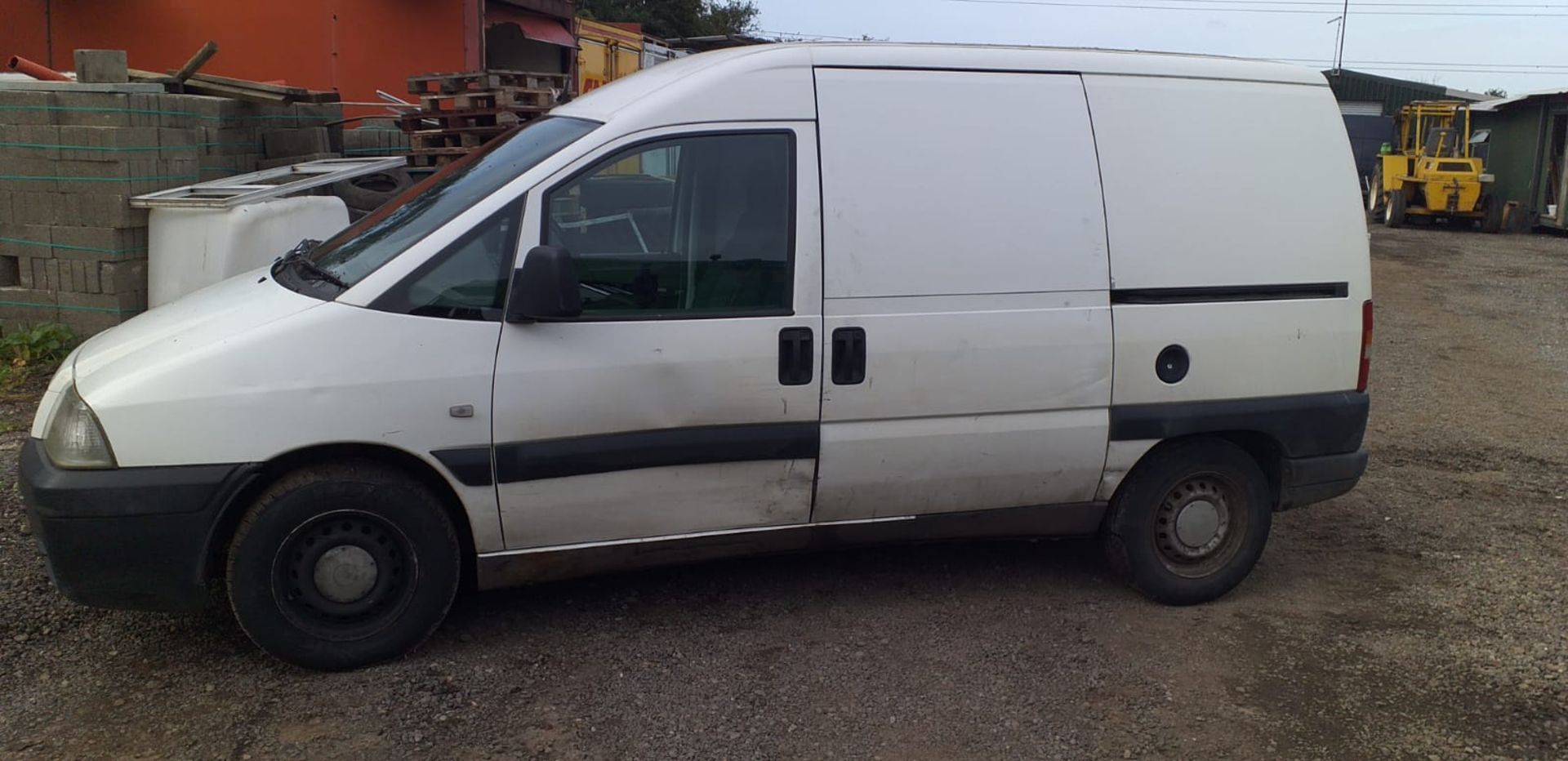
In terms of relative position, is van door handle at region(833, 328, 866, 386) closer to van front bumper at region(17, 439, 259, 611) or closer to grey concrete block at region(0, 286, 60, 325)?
van front bumper at region(17, 439, 259, 611)

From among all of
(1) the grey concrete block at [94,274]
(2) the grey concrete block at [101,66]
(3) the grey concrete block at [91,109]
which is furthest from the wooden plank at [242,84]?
(1) the grey concrete block at [94,274]

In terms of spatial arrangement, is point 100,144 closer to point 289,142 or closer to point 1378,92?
point 289,142

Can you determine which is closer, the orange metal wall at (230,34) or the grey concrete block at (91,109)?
the grey concrete block at (91,109)

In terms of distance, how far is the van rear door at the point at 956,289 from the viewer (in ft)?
13.9

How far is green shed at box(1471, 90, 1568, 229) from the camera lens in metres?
24.5

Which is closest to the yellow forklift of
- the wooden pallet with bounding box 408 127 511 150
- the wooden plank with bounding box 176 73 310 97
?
the wooden pallet with bounding box 408 127 511 150

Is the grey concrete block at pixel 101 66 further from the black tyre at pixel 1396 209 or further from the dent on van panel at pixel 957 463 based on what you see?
the black tyre at pixel 1396 209

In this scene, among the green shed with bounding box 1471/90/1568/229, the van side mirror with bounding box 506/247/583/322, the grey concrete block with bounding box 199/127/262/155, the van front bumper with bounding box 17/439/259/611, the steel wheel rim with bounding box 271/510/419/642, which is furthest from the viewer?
the green shed with bounding box 1471/90/1568/229

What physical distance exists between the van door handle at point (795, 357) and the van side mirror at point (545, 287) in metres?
0.70

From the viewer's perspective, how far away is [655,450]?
4082mm

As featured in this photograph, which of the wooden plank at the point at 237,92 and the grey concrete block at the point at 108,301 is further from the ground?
the wooden plank at the point at 237,92

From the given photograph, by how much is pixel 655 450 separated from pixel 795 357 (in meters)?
0.56

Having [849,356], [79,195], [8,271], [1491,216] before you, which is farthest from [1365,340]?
[1491,216]

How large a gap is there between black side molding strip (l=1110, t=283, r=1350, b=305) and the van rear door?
129 mm
